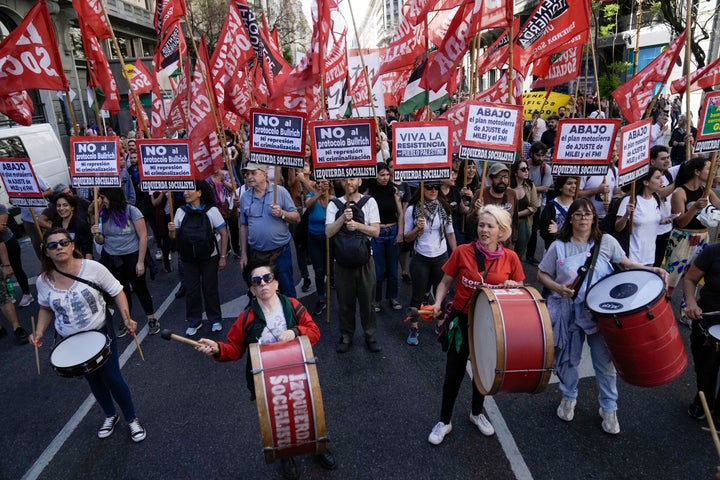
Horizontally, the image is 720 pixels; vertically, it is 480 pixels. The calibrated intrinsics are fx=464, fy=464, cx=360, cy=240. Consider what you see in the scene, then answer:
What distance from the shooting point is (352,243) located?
4.66 m

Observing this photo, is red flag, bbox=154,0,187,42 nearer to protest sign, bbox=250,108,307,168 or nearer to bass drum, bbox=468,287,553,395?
protest sign, bbox=250,108,307,168

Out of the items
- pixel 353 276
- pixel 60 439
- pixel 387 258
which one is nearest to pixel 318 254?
pixel 387 258

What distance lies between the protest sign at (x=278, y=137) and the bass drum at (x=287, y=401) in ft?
9.46

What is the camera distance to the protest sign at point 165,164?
5492mm

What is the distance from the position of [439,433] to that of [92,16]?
23.0ft

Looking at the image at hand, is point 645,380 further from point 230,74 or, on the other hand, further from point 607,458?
point 230,74

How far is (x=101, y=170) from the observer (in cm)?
552

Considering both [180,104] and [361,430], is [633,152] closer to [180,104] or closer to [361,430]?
[361,430]

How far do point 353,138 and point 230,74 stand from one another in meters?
3.32

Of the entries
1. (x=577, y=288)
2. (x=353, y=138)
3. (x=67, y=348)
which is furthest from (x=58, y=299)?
(x=577, y=288)

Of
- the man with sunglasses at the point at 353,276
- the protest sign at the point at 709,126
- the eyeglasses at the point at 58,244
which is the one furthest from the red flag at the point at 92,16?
the protest sign at the point at 709,126

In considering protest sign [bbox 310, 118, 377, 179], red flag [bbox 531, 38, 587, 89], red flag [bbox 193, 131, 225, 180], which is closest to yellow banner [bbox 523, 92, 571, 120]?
red flag [bbox 531, 38, 587, 89]

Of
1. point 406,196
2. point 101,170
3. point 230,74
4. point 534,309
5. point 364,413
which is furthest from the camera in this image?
point 406,196

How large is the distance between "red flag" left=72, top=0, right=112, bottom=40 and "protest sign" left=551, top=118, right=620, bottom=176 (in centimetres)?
602
